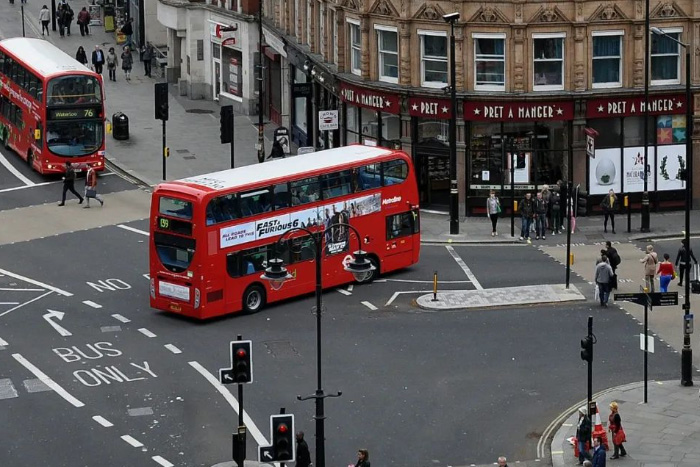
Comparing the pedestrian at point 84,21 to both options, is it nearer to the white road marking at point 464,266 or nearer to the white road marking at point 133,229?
the white road marking at point 133,229

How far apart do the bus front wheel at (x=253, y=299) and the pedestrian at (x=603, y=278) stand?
10.0 m

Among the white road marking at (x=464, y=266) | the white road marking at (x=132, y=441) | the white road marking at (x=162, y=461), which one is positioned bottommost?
the white road marking at (x=162, y=461)

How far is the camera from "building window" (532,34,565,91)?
216 ft

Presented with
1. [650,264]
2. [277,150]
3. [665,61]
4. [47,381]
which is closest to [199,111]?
[277,150]

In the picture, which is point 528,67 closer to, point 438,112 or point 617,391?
point 438,112

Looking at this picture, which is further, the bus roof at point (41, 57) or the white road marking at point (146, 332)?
the bus roof at point (41, 57)

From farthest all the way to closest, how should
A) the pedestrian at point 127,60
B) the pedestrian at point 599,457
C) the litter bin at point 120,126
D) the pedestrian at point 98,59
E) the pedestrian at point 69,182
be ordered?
the pedestrian at point 127,60 → the pedestrian at point 98,59 → the litter bin at point 120,126 → the pedestrian at point 69,182 → the pedestrian at point 599,457

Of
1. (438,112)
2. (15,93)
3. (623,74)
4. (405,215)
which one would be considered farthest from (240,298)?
(15,93)

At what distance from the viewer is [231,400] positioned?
46.4 m

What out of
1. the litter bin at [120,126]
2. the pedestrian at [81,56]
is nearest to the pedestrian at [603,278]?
the litter bin at [120,126]

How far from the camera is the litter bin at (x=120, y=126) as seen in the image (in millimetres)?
80812

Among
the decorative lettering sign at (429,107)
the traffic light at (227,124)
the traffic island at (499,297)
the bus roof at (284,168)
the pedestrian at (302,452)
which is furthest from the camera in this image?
the traffic light at (227,124)

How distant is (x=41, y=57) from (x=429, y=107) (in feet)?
59.7

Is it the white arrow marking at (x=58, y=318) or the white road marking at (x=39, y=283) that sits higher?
the white road marking at (x=39, y=283)
